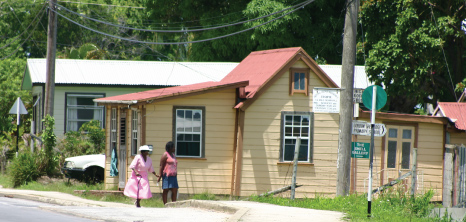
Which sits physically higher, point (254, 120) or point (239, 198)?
point (254, 120)

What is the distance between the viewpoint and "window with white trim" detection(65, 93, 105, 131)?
92.0ft

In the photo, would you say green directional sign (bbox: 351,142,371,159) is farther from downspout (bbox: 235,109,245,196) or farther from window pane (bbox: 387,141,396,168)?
window pane (bbox: 387,141,396,168)

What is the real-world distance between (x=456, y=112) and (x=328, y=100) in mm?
6491

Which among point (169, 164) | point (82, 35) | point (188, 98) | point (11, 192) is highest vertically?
point (82, 35)

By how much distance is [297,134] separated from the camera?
19.1 meters

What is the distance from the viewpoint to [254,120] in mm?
18828

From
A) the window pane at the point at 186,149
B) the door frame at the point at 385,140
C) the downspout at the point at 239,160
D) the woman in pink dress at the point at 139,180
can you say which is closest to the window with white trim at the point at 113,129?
the window pane at the point at 186,149

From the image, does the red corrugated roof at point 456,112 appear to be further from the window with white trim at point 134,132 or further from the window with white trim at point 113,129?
the window with white trim at point 113,129

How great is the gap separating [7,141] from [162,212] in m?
16.3

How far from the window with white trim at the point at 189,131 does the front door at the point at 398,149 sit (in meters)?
5.63

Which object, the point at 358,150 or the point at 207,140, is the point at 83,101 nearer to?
the point at 207,140

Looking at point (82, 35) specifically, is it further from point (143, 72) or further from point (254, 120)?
point (254, 120)

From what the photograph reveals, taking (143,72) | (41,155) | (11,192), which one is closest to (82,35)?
(143,72)

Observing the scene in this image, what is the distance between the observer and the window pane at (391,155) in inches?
800
